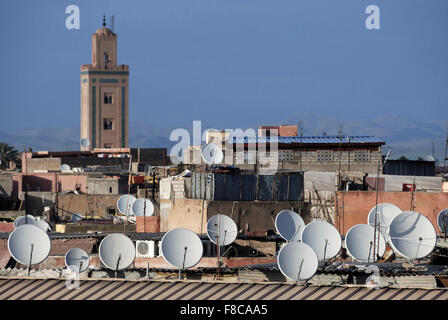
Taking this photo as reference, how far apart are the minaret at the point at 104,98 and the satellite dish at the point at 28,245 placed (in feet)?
184

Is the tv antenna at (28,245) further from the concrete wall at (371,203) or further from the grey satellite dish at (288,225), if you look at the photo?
the concrete wall at (371,203)

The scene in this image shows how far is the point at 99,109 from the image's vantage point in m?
74.7

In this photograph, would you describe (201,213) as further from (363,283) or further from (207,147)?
(363,283)

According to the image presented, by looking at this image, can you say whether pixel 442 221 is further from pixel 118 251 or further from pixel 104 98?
pixel 104 98

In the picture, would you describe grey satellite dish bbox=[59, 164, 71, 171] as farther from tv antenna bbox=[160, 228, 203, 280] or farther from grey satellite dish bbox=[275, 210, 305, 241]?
tv antenna bbox=[160, 228, 203, 280]

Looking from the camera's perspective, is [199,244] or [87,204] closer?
[199,244]

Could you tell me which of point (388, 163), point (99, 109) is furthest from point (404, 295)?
point (99, 109)

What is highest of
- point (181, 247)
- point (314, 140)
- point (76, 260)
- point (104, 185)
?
point (314, 140)

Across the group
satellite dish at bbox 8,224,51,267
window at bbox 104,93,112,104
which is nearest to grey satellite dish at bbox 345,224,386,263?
satellite dish at bbox 8,224,51,267

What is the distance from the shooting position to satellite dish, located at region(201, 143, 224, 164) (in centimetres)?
2477

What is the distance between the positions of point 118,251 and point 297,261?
3.15 metres

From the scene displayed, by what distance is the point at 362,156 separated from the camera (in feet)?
112

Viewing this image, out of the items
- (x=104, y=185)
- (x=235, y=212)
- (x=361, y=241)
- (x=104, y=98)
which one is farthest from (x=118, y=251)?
(x=104, y=98)
